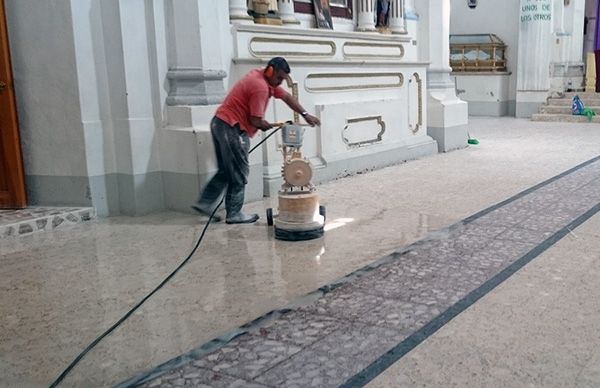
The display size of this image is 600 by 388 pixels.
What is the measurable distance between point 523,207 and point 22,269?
3.75 meters

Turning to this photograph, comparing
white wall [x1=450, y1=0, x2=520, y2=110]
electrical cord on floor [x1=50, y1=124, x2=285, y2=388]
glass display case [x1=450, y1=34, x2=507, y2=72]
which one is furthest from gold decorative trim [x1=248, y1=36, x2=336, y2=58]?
white wall [x1=450, y1=0, x2=520, y2=110]

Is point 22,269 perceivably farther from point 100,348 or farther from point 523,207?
point 523,207

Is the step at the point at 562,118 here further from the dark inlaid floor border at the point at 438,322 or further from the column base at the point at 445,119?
the dark inlaid floor border at the point at 438,322

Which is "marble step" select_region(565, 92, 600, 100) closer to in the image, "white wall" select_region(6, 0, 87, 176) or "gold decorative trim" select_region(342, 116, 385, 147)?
"gold decorative trim" select_region(342, 116, 385, 147)

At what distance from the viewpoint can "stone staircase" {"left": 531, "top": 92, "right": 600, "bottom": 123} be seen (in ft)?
44.2

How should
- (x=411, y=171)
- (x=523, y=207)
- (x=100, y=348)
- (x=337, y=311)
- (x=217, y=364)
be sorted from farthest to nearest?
1. (x=411, y=171)
2. (x=523, y=207)
3. (x=337, y=311)
4. (x=100, y=348)
5. (x=217, y=364)

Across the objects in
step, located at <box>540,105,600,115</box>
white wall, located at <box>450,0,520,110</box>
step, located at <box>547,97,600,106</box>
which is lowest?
step, located at <box>540,105,600,115</box>

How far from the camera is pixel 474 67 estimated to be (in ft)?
51.9

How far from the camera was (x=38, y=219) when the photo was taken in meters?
4.93

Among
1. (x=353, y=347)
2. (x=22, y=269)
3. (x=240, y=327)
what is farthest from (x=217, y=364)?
(x=22, y=269)

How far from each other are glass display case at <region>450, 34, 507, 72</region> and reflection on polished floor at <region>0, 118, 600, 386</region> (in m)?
9.75

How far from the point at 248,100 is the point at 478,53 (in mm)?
12448

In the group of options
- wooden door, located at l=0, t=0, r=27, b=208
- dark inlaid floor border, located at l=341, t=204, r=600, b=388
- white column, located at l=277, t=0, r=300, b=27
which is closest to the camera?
dark inlaid floor border, located at l=341, t=204, r=600, b=388

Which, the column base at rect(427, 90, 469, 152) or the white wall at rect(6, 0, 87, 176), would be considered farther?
the column base at rect(427, 90, 469, 152)
